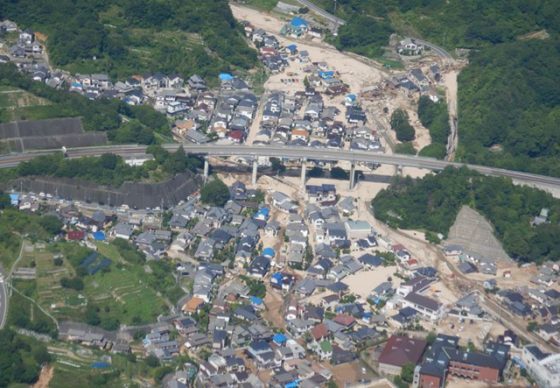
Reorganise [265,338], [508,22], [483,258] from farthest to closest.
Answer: [508,22] → [483,258] → [265,338]

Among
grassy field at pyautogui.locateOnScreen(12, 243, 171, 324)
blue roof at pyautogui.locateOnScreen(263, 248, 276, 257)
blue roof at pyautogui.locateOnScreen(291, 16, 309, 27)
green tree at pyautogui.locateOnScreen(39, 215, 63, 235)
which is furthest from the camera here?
blue roof at pyautogui.locateOnScreen(291, 16, 309, 27)

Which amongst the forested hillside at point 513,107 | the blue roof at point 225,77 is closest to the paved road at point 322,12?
the forested hillside at point 513,107

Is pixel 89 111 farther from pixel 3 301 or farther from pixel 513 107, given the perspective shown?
pixel 513 107

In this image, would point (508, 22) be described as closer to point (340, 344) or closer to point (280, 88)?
point (280, 88)

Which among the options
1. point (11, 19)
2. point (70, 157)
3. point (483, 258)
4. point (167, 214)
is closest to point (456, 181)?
point (483, 258)

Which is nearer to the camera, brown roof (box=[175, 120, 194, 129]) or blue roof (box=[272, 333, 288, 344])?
blue roof (box=[272, 333, 288, 344])

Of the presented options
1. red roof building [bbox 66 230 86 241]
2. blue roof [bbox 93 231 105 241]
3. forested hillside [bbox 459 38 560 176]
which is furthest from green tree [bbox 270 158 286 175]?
red roof building [bbox 66 230 86 241]

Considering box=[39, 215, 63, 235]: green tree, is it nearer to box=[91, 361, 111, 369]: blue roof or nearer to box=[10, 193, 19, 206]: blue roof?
box=[10, 193, 19, 206]: blue roof

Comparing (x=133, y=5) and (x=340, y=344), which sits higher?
(x=133, y=5)
